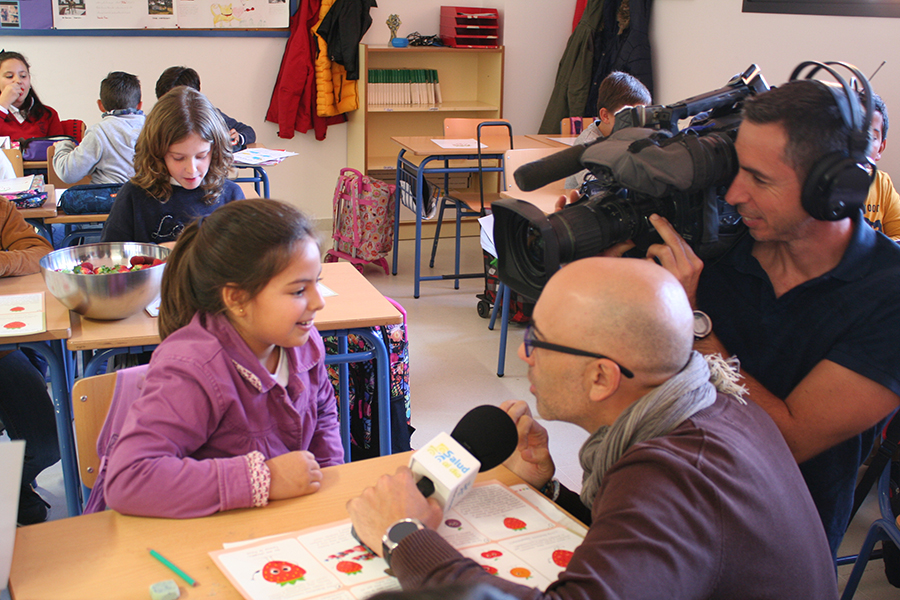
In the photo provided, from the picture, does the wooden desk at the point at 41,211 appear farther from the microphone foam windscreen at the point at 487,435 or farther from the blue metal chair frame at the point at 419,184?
the microphone foam windscreen at the point at 487,435

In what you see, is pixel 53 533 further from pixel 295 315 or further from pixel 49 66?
pixel 49 66

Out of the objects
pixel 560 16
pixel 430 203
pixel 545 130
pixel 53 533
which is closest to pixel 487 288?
pixel 430 203

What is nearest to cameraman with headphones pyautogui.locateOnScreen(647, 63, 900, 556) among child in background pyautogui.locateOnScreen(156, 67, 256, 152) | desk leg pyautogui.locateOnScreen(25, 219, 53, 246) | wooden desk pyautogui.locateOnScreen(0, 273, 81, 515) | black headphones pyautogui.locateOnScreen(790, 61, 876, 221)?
black headphones pyautogui.locateOnScreen(790, 61, 876, 221)

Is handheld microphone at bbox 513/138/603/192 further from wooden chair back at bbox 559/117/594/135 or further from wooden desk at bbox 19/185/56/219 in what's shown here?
wooden chair back at bbox 559/117/594/135

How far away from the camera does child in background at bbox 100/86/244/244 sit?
2.39 m

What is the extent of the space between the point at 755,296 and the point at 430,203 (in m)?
3.19

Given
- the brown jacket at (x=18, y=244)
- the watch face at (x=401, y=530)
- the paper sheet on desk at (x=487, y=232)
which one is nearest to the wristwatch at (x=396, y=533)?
the watch face at (x=401, y=530)

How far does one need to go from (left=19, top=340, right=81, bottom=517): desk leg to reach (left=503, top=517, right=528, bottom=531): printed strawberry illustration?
1.32m

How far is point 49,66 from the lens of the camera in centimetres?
495

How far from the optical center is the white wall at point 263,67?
16.4 feet

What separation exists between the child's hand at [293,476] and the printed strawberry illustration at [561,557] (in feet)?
1.30

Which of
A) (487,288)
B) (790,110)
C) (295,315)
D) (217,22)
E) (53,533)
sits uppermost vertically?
(217,22)

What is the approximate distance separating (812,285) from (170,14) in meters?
4.94

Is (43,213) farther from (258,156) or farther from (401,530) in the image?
(401,530)
